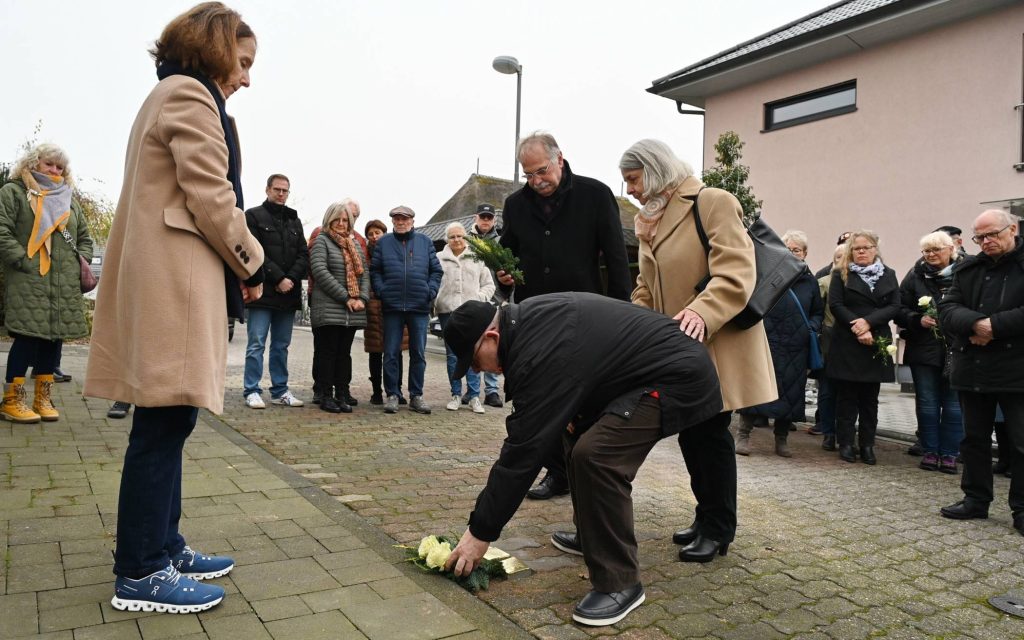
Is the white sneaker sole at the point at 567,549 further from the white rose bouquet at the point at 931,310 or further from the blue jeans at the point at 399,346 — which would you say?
the blue jeans at the point at 399,346

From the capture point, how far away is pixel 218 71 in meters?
2.88

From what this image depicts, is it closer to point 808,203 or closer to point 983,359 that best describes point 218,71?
point 983,359

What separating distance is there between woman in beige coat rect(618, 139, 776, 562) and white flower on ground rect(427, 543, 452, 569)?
114 cm

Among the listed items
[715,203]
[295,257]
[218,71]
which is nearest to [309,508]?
[218,71]

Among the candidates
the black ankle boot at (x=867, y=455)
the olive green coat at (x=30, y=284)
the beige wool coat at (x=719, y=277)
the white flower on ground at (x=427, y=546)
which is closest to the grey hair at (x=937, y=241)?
the black ankle boot at (x=867, y=455)

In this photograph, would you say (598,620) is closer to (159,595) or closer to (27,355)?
(159,595)

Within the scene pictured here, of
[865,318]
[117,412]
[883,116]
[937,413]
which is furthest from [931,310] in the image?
[883,116]

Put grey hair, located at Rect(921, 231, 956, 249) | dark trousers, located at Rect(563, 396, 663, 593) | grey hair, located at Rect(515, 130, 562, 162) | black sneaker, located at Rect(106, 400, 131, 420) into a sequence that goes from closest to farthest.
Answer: dark trousers, located at Rect(563, 396, 663, 593)
grey hair, located at Rect(515, 130, 562, 162)
grey hair, located at Rect(921, 231, 956, 249)
black sneaker, located at Rect(106, 400, 131, 420)

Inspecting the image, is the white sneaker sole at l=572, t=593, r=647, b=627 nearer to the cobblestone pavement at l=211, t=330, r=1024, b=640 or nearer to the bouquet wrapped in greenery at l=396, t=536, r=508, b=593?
the cobblestone pavement at l=211, t=330, r=1024, b=640

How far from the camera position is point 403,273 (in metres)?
7.93

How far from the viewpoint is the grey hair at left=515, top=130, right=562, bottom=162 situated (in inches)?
169

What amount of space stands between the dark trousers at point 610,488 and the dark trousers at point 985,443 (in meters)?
2.86

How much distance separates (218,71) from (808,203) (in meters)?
15.6

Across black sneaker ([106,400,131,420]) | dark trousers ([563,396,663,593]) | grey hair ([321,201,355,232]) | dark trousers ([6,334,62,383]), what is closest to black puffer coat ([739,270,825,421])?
dark trousers ([563,396,663,593])
